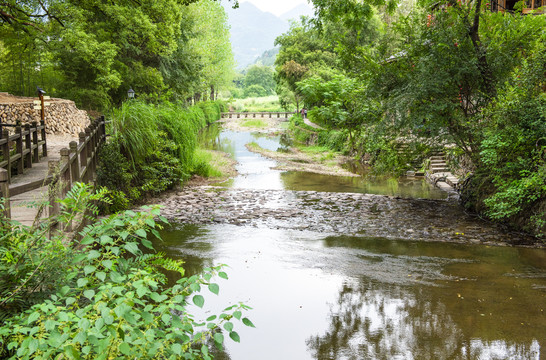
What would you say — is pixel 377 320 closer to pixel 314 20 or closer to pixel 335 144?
pixel 314 20

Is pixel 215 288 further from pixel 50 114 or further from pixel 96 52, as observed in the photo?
pixel 96 52

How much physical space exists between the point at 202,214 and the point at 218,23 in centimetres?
4400

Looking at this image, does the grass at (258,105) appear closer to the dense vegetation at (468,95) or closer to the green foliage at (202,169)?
the green foliage at (202,169)

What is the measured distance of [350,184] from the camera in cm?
2016

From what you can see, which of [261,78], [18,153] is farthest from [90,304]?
[261,78]

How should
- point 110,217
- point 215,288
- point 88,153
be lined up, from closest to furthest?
point 215,288 → point 110,217 → point 88,153

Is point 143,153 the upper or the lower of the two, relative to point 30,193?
upper

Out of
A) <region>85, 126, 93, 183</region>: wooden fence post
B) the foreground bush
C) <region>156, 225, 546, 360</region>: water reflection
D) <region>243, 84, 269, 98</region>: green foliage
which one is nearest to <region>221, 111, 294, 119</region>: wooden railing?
<region>243, 84, 269, 98</region>: green foliage

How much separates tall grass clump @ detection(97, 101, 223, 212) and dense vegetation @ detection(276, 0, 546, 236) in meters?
5.78

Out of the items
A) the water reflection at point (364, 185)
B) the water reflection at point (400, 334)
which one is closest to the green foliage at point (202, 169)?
the water reflection at point (364, 185)

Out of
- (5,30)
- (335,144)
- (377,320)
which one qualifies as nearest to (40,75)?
(5,30)

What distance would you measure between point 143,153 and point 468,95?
939 centimetres

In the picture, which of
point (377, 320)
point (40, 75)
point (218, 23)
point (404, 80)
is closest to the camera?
point (377, 320)

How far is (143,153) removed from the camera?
14.1 m
